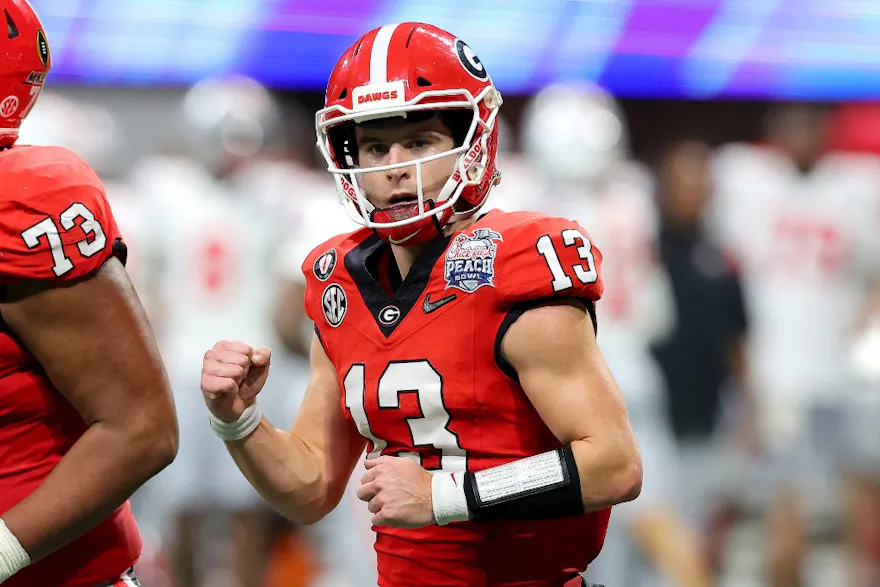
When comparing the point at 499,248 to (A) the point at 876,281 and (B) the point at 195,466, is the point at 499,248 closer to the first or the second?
(B) the point at 195,466

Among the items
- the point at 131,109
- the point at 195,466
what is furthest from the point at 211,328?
the point at 131,109

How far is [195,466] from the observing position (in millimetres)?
5535

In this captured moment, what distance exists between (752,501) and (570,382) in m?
4.57

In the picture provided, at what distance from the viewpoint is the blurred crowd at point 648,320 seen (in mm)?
5512

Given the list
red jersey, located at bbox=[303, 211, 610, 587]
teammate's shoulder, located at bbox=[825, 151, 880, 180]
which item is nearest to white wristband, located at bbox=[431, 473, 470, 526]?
red jersey, located at bbox=[303, 211, 610, 587]

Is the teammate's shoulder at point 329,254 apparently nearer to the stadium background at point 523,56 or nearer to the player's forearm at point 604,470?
the player's forearm at point 604,470

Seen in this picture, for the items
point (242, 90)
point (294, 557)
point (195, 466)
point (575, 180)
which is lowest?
point (294, 557)

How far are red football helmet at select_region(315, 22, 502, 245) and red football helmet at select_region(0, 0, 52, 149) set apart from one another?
0.52m

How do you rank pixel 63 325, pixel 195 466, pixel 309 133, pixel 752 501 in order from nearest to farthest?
pixel 63 325 → pixel 195 466 → pixel 752 501 → pixel 309 133

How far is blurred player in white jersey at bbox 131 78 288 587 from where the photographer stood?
5543mm

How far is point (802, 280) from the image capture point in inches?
253

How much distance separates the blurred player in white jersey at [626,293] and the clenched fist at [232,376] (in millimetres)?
3177

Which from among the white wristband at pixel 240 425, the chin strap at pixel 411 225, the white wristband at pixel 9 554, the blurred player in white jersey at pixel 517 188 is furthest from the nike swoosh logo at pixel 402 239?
the blurred player in white jersey at pixel 517 188

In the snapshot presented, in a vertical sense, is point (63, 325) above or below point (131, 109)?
below
